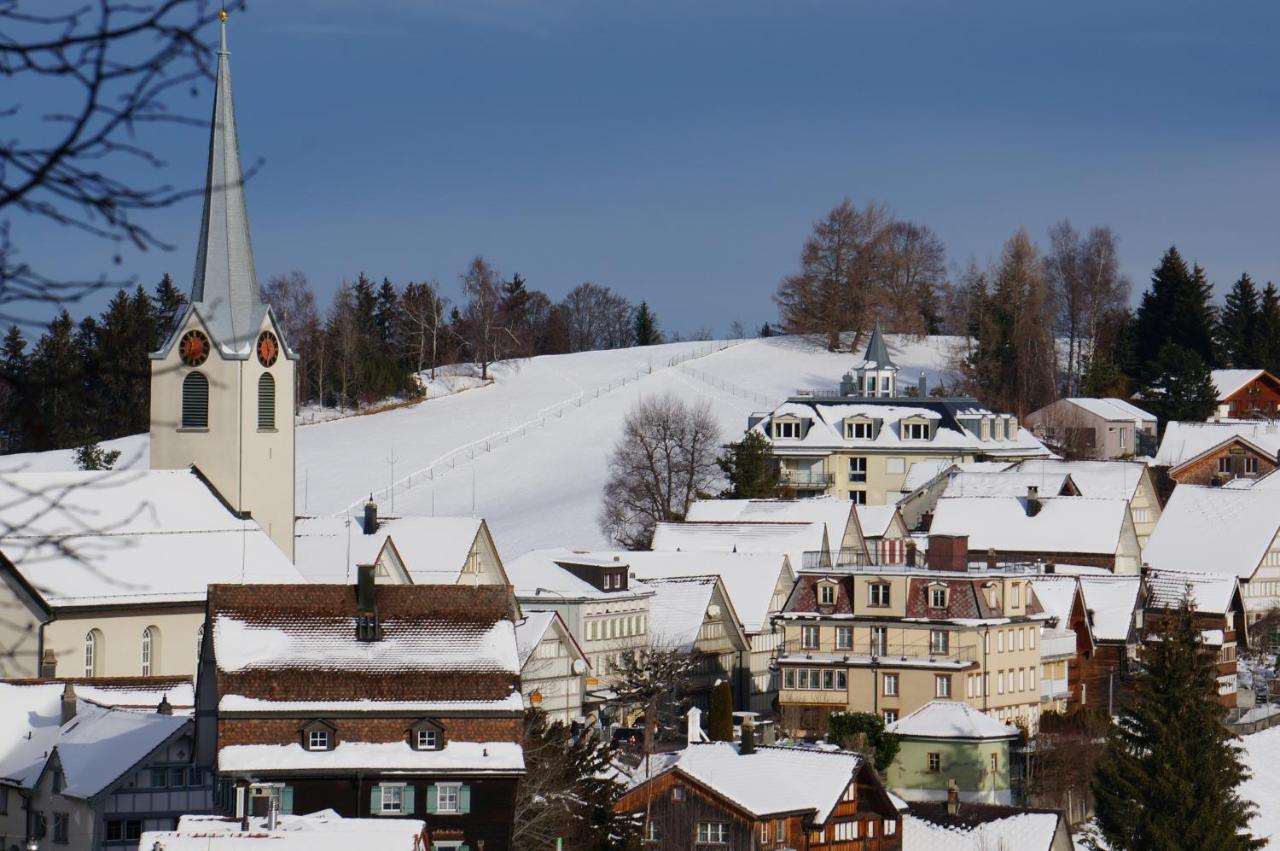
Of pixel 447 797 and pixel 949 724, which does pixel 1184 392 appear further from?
pixel 447 797

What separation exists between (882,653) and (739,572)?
14036 mm

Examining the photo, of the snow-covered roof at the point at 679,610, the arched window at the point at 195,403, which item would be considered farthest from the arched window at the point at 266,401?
the snow-covered roof at the point at 679,610

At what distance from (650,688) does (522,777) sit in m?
19.7

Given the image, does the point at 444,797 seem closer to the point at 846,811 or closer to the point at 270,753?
the point at 270,753

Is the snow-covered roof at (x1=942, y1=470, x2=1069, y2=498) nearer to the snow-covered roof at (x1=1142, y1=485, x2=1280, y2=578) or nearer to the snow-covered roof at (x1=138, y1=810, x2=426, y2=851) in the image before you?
the snow-covered roof at (x1=1142, y1=485, x2=1280, y2=578)

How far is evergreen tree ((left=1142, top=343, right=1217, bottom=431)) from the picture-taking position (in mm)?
116438

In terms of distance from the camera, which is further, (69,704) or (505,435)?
(505,435)

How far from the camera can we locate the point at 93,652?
55.2 metres

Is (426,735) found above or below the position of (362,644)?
below

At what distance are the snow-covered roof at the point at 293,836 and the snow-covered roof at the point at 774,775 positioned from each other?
12.9 m

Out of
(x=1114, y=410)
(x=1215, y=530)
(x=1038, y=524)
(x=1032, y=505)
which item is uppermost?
(x=1114, y=410)

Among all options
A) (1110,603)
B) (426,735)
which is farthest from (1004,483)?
(426,735)

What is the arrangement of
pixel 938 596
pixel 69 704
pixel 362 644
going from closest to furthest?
pixel 362 644, pixel 69 704, pixel 938 596

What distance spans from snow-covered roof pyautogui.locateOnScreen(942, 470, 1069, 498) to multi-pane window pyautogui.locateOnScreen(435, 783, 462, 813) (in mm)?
55548
